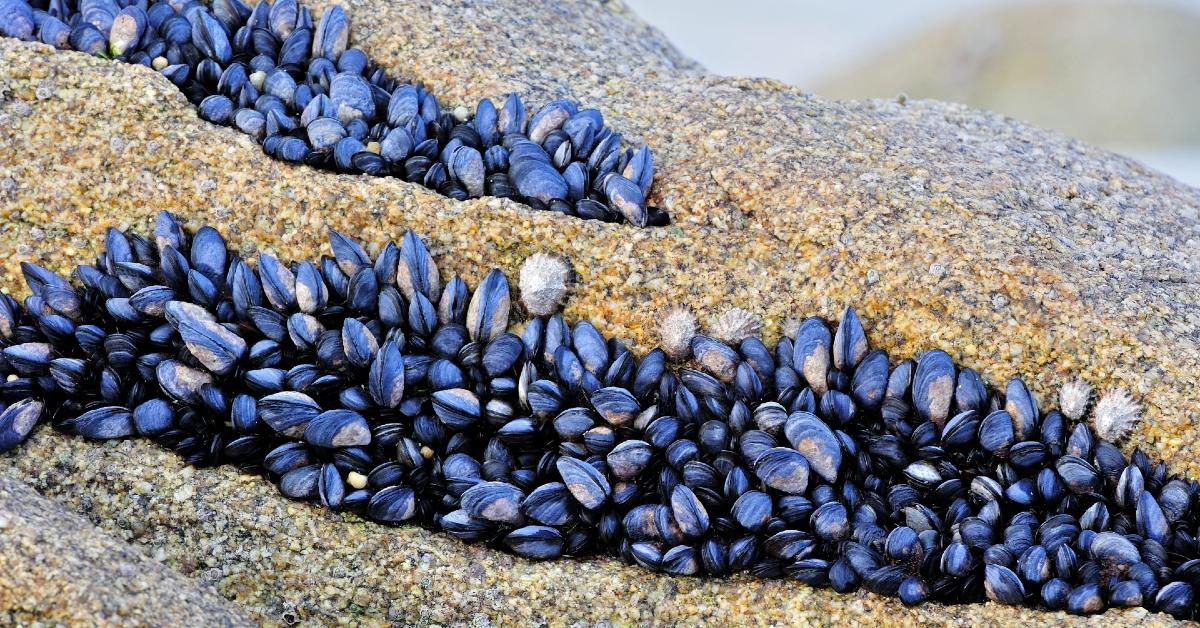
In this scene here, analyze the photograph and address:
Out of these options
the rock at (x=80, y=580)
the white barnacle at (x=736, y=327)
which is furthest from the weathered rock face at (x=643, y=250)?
the rock at (x=80, y=580)

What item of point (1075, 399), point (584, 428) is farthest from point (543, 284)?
point (1075, 399)

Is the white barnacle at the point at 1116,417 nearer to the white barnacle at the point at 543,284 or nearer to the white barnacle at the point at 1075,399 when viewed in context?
the white barnacle at the point at 1075,399

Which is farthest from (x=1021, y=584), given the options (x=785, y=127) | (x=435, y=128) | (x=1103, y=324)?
(x=435, y=128)

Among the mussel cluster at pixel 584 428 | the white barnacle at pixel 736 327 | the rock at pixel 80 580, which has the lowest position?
the rock at pixel 80 580

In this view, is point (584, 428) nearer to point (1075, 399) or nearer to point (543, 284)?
point (543, 284)

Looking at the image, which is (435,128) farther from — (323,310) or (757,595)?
(757,595)
